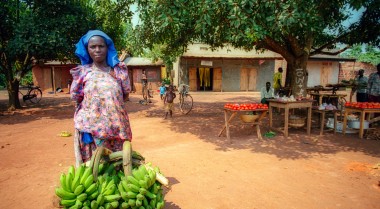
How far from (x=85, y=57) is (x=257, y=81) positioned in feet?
70.4

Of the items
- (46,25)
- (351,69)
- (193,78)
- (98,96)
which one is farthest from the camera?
(351,69)

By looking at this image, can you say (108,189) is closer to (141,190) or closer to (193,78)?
(141,190)

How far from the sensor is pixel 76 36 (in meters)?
10.7

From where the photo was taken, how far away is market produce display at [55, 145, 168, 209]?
5.21 feet

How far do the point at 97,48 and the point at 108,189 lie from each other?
4.62 ft

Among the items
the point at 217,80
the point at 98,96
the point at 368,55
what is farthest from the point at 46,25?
the point at 368,55

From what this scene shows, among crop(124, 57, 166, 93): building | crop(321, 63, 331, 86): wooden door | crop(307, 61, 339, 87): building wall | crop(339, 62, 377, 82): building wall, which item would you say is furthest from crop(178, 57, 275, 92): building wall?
crop(339, 62, 377, 82): building wall

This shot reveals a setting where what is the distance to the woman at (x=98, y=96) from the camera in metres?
2.31

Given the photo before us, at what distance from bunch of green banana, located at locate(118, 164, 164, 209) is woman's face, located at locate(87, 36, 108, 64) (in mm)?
1273

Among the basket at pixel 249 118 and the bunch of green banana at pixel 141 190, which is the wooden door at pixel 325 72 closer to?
the basket at pixel 249 118

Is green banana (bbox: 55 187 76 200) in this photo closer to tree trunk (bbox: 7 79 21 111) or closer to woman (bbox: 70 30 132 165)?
woman (bbox: 70 30 132 165)

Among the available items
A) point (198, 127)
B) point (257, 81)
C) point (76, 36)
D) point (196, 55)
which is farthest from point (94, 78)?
point (257, 81)

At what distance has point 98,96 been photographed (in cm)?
232

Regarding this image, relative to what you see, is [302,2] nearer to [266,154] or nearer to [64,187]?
[266,154]
